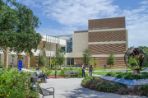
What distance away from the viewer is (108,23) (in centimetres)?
7662

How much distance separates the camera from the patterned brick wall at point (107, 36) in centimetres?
7525

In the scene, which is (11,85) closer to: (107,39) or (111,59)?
(111,59)

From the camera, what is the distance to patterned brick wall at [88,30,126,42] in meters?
75.2

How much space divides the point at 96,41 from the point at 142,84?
6193 centimetres

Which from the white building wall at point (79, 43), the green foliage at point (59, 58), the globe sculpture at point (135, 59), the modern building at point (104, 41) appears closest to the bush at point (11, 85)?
the globe sculpture at point (135, 59)

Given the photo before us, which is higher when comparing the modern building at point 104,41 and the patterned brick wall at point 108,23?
the patterned brick wall at point 108,23

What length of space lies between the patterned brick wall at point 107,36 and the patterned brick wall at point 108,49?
171 cm

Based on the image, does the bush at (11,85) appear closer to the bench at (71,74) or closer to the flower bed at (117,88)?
the flower bed at (117,88)

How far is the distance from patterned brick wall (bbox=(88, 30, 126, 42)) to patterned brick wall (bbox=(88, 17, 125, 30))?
1697 millimetres

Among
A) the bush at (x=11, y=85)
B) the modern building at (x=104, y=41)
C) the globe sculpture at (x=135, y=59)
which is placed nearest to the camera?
the bush at (x=11, y=85)

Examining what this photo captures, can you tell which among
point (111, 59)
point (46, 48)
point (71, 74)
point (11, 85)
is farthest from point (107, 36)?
point (11, 85)

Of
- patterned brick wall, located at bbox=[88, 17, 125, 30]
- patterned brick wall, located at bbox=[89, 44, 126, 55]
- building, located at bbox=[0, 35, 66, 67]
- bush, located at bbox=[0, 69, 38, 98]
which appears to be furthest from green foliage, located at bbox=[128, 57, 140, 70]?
patterned brick wall, located at bbox=[88, 17, 125, 30]

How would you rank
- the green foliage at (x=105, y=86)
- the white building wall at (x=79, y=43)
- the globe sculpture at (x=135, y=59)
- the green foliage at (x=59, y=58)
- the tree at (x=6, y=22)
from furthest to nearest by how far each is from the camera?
the white building wall at (x=79, y=43) < the green foliage at (x=59, y=58) < the globe sculpture at (x=135, y=59) < the tree at (x=6, y=22) < the green foliage at (x=105, y=86)

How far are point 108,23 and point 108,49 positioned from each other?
24.2 feet
